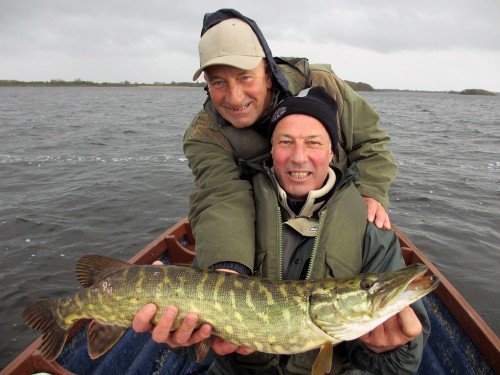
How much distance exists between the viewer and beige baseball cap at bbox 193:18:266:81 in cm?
298

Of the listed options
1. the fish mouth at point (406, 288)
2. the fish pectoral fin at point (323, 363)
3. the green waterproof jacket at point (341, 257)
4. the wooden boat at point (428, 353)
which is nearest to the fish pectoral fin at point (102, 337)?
the wooden boat at point (428, 353)

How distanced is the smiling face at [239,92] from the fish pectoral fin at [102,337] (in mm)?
1781

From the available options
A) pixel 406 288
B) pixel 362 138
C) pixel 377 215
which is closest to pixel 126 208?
pixel 362 138

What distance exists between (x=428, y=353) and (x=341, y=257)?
2024mm

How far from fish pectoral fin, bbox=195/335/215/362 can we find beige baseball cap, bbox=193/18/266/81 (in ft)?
6.31

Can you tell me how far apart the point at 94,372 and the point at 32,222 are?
700 cm

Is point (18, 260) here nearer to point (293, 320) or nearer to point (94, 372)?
point (94, 372)

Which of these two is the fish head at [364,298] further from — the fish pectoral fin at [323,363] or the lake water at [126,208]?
the lake water at [126,208]

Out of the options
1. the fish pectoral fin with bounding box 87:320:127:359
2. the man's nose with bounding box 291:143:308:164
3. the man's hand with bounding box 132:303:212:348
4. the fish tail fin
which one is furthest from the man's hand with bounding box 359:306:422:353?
the fish tail fin

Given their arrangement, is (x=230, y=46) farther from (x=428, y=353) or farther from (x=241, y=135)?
(x=428, y=353)

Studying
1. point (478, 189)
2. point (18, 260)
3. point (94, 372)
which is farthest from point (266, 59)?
point (478, 189)

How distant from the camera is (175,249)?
549 cm

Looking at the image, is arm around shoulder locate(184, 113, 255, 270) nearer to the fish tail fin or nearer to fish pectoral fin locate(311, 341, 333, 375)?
fish pectoral fin locate(311, 341, 333, 375)

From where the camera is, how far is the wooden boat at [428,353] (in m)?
3.12
